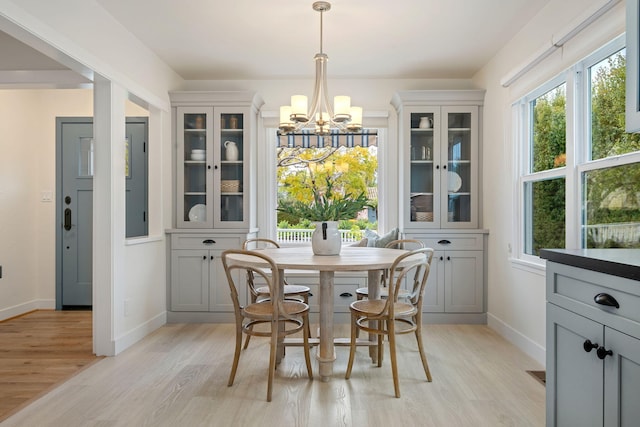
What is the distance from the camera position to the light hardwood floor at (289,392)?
2.25 meters

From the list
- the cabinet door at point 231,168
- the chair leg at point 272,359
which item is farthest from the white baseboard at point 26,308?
the chair leg at point 272,359

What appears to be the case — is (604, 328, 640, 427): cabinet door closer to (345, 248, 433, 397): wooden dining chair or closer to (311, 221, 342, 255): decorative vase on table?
(345, 248, 433, 397): wooden dining chair

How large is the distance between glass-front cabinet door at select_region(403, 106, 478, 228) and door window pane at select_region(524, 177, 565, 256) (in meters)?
0.84

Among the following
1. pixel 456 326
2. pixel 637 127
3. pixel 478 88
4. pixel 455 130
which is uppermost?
pixel 478 88

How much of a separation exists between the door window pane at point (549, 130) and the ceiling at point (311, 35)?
2.07 feet

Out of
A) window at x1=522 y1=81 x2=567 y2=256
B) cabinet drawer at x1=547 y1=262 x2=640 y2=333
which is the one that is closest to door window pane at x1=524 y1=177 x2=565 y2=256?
window at x1=522 y1=81 x2=567 y2=256

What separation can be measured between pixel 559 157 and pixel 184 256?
3.41 m

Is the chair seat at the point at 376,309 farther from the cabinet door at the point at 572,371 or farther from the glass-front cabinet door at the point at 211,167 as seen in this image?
the glass-front cabinet door at the point at 211,167

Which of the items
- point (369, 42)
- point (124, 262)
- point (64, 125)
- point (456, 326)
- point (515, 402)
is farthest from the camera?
point (64, 125)

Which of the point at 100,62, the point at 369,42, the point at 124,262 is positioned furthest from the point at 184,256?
the point at 369,42

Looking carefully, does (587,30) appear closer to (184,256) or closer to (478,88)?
(478,88)

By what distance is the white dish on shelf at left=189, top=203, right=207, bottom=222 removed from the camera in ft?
14.7

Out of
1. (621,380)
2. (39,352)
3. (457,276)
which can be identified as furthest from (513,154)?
(39,352)

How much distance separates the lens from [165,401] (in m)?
2.47
